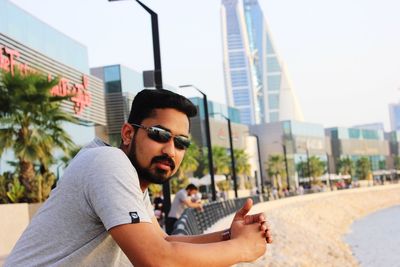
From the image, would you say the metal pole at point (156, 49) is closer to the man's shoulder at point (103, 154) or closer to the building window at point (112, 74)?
the man's shoulder at point (103, 154)

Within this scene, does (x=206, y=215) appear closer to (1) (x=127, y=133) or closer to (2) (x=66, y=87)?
(1) (x=127, y=133)

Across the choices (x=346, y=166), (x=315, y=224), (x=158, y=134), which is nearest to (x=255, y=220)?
(x=158, y=134)

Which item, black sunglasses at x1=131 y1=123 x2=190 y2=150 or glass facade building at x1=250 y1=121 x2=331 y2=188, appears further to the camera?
glass facade building at x1=250 y1=121 x2=331 y2=188

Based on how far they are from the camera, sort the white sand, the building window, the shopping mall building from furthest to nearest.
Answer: the building window
the shopping mall building
the white sand

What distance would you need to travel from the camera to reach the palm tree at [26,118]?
18375 mm

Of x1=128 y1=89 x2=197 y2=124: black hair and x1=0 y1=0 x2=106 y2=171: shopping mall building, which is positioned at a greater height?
x1=0 y1=0 x2=106 y2=171: shopping mall building

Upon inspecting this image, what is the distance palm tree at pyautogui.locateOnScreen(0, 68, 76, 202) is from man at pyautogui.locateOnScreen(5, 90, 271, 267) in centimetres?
1679

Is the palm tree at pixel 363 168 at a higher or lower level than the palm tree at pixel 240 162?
lower

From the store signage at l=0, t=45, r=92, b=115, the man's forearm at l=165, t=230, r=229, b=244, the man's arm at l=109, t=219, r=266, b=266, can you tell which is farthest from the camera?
the store signage at l=0, t=45, r=92, b=115

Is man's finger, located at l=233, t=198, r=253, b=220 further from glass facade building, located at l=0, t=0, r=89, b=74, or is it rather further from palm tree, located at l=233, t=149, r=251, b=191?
palm tree, located at l=233, t=149, r=251, b=191

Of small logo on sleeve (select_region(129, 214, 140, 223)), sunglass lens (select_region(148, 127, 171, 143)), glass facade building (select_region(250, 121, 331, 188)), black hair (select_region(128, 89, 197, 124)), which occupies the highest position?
glass facade building (select_region(250, 121, 331, 188))

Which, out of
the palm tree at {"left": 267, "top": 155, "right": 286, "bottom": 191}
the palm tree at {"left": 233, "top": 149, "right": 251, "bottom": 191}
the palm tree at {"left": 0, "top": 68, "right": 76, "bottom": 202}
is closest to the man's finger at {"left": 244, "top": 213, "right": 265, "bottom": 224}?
the palm tree at {"left": 0, "top": 68, "right": 76, "bottom": 202}

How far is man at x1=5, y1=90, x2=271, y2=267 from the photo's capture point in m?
1.87

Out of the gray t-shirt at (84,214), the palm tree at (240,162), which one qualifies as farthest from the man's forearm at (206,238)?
the palm tree at (240,162)
